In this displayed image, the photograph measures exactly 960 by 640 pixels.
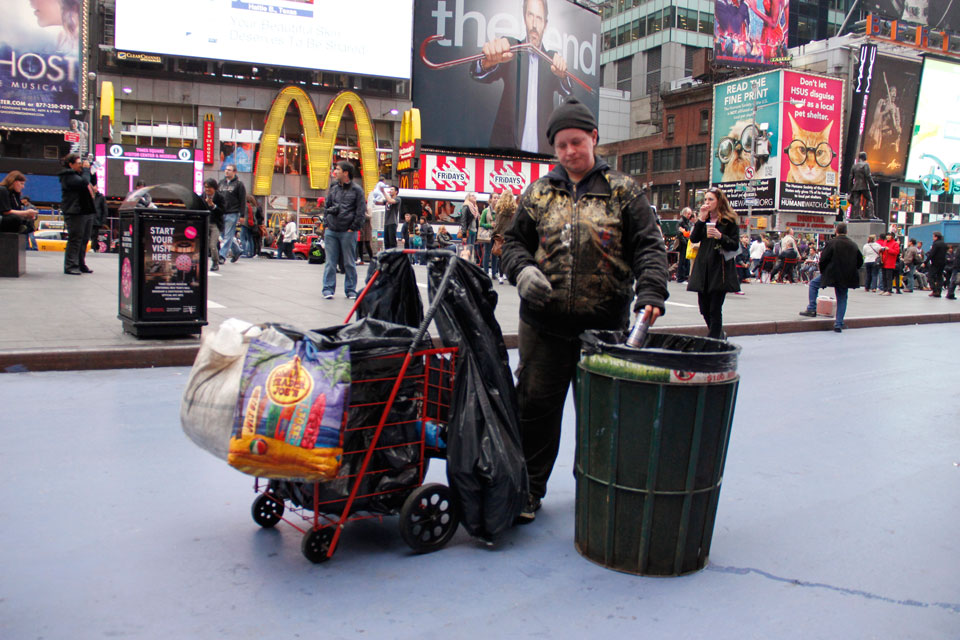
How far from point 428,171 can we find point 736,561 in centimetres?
4320

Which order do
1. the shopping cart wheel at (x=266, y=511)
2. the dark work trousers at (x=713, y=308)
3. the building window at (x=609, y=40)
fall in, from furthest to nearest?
1. the building window at (x=609, y=40)
2. the dark work trousers at (x=713, y=308)
3. the shopping cart wheel at (x=266, y=511)

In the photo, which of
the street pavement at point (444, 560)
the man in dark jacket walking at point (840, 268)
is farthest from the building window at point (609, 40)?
the street pavement at point (444, 560)

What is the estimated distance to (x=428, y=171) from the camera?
45.2 metres

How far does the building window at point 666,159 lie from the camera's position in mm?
62531

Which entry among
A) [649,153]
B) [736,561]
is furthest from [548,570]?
[649,153]

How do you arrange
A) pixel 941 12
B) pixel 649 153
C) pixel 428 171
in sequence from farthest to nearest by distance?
1. pixel 649 153
2. pixel 941 12
3. pixel 428 171

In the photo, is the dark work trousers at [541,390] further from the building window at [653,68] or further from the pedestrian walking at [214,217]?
the building window at [653,68]

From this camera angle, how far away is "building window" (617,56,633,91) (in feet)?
239

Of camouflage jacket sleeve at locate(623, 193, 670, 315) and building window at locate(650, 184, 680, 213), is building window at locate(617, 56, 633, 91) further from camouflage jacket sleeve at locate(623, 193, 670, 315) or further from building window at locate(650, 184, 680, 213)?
camouflage jacket sleeve at locate(623, 193, 670, 315)

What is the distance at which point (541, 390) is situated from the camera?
3605mm

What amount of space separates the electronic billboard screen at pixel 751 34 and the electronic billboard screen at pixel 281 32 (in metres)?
25.0

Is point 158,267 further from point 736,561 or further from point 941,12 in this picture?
point 941,12

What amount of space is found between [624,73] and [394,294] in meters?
75.2

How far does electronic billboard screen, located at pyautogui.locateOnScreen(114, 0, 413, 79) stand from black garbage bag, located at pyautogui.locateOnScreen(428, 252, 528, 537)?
39.6 m
